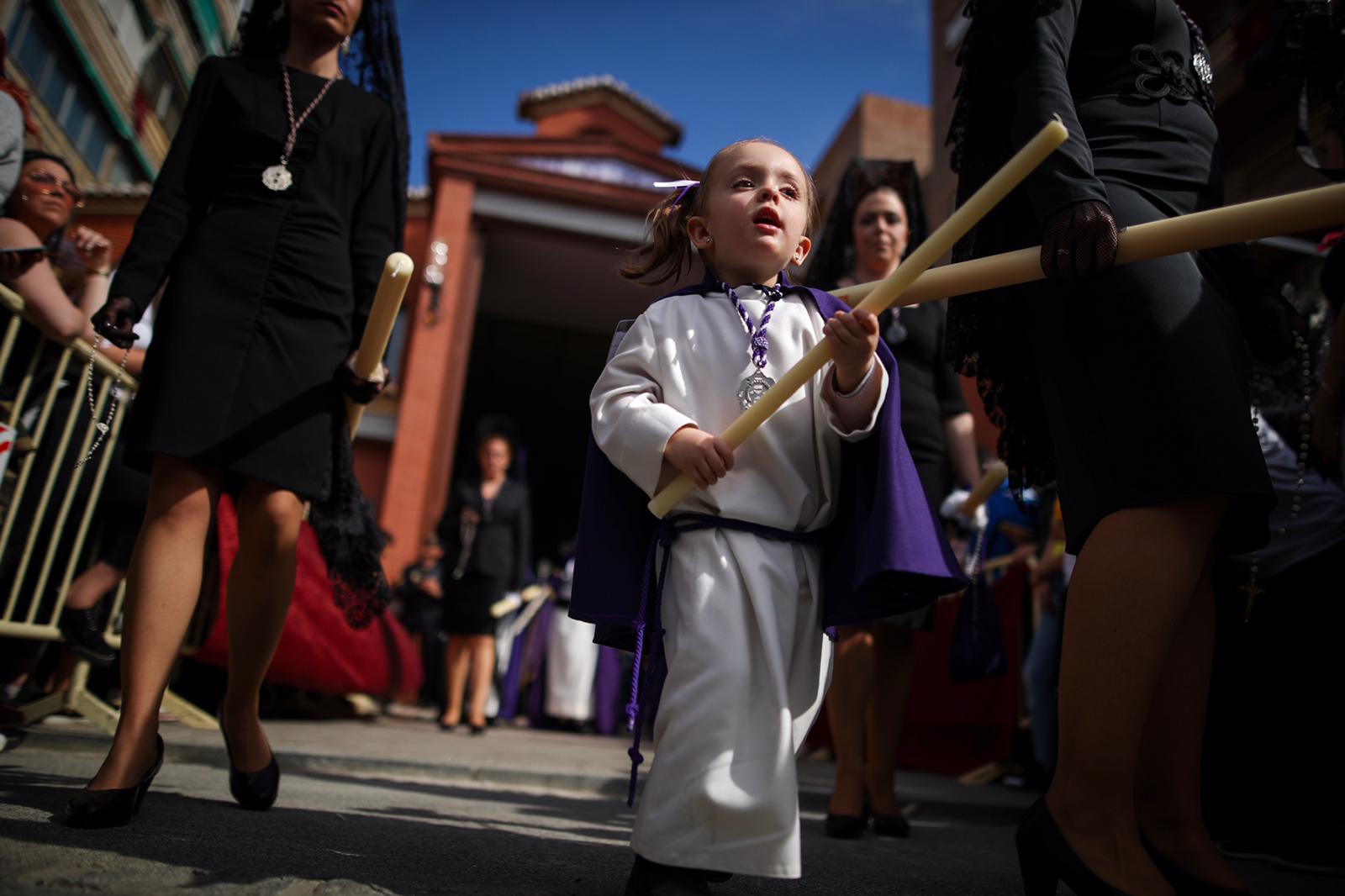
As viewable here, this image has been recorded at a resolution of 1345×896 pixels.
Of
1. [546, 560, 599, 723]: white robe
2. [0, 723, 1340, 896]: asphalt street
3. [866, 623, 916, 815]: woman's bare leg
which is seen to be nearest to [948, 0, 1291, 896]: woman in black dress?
[0, 723, 1340, 896]: asphalt street

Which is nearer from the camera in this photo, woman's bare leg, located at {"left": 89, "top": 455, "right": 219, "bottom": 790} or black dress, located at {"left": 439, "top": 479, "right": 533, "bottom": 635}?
woman's bare leg, located at {"left": 89, "top": 455, "right": 219, "bottom": 790}

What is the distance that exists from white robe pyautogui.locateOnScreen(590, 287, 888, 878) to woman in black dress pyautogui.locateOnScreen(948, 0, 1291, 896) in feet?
1.28

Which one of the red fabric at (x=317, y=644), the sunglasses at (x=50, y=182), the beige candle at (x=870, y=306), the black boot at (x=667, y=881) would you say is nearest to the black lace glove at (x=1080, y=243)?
the beige candle at (x=870, y=306)

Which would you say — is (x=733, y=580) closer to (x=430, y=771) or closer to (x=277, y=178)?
(x=277, y=178)

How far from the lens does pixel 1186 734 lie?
1654 millimetres

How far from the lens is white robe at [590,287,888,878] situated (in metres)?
1.41

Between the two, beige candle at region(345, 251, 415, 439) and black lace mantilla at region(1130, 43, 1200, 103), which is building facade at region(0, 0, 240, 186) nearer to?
beige candle at region(345, 251, 415, 439)

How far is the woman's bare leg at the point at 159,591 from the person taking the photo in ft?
6.15

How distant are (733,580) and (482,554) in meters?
5.34

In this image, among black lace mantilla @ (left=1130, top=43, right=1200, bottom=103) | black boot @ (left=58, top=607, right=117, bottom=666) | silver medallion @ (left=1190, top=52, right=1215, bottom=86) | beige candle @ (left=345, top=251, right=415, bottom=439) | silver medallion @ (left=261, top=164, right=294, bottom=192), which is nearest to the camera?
black lace mantilla @ (left=1130, top=43, right=1200, bottom=103)

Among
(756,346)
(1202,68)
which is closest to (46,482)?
(756,346)

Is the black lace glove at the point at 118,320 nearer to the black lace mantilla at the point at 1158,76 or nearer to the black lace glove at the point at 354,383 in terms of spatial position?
the black lace glove at the point at 354,383

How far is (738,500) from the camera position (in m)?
1.60

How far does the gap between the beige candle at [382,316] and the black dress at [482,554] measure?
169 inches
